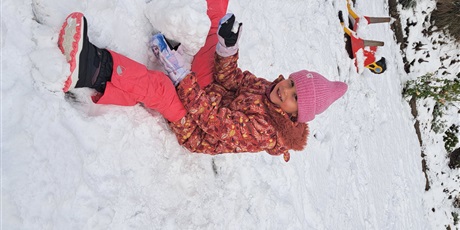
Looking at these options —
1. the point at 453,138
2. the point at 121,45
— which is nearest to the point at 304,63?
the point at 121,45

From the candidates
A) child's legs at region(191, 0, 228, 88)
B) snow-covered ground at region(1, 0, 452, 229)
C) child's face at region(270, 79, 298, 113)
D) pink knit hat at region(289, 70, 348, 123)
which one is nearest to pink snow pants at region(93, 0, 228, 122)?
snow-covered ground at region(1, 0, 452, 229)

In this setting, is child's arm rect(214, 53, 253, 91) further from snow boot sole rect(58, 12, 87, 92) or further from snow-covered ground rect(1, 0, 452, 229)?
snow boot sole rect(58, 12, 87, 92)

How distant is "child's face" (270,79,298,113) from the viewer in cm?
225

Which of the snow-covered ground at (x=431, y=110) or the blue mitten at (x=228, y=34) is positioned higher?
the blue mitten at (x=228, y=34)

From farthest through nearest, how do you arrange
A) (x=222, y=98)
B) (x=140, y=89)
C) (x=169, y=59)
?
(x=222, y=98), (x=169, y=59), (x=140, y=89)

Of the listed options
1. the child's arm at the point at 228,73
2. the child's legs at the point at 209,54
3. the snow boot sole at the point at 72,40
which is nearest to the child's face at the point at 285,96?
the child's arm at the point at 228,73

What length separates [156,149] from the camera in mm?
2219

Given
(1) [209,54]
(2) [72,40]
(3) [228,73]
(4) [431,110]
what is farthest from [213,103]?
(4) [431,110]

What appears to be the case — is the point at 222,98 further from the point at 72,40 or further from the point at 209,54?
the point at 72,40

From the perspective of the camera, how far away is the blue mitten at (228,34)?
2178 millimetres

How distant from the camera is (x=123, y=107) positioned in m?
2.07

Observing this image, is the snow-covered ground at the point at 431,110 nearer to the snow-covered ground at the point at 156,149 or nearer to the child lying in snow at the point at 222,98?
the snow-covered ground at the point at 156,149

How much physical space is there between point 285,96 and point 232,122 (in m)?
0.30

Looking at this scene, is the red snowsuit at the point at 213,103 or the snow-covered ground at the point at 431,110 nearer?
the red snowsuit at the point at 213,103
